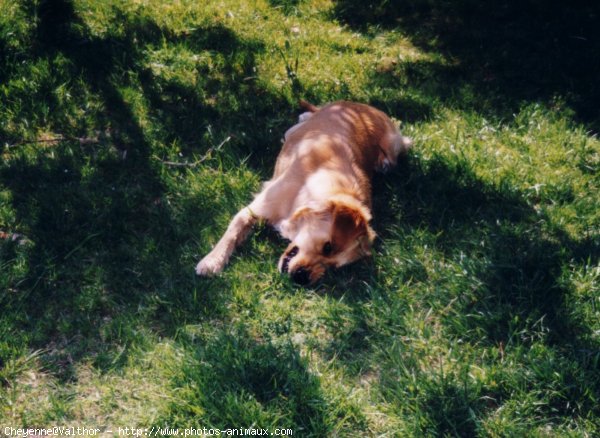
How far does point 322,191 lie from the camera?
428 cm

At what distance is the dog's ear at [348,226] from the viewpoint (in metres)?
3.87

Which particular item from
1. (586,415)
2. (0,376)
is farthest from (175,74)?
(586,415)

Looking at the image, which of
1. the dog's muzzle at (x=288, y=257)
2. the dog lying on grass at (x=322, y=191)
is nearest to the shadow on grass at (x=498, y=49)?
the dog lying on grass at (x=322, y=191)

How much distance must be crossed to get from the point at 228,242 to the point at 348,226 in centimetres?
86

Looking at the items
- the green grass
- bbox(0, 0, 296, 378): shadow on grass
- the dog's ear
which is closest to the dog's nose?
the green grass

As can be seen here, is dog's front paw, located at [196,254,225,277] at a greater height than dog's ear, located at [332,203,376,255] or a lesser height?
lesser

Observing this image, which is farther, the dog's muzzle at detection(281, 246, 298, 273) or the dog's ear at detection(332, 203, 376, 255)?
A: the dog's muzzle at detection(281, 246, 298, 273)

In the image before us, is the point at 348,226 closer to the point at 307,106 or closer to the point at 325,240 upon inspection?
the point at 325,240

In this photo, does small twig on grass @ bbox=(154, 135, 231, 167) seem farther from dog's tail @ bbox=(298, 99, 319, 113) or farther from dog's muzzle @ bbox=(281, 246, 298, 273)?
dog's muzzle @ bbox=(281, 246, 298, 273)

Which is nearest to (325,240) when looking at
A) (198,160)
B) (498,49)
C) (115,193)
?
(198,160)

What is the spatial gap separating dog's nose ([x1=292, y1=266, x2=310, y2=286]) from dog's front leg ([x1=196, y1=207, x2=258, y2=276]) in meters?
0.52

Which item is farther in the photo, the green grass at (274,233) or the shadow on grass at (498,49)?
the shadow on grass at (498,49)

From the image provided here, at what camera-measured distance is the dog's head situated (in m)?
3.90

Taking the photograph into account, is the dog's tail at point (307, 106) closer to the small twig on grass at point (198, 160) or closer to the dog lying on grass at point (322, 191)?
the dog lying on grass at point (322, 191)
